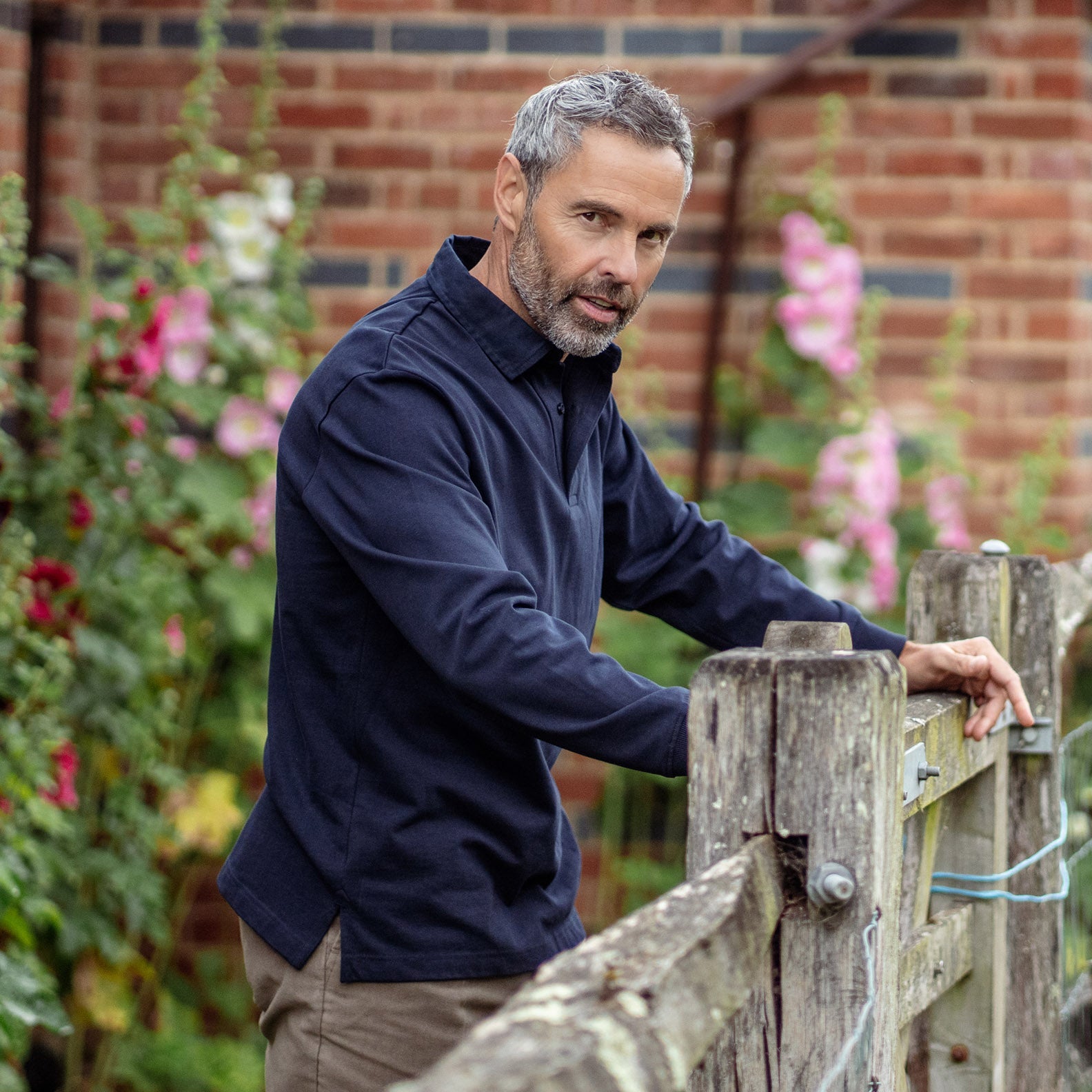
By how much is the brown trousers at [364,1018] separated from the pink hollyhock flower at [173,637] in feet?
5.42

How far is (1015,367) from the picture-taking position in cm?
403

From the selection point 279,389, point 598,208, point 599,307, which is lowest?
point 279,389

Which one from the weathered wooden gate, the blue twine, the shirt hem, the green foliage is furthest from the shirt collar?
the green foliage

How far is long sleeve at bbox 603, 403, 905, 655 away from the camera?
2236 millimetres

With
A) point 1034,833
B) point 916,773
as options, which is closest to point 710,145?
point 1034,833

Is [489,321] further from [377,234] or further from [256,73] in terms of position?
[256,73]

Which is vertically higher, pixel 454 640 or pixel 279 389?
pixel 279 389

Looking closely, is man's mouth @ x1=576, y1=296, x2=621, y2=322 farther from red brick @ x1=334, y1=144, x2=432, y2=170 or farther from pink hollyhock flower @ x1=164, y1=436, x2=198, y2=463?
red brick @ x1=334, y1=144, x2=432, y2=170

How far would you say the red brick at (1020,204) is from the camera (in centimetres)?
398

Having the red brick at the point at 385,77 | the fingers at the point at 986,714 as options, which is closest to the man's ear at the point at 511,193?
the fingers at the point at 986,714

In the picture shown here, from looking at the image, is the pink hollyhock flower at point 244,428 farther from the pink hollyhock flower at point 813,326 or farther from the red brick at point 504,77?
the pink hollyhock flower at point 813,326

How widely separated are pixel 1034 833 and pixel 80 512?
2007 millimetres

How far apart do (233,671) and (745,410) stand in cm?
154

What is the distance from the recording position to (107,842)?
3.56 metres
